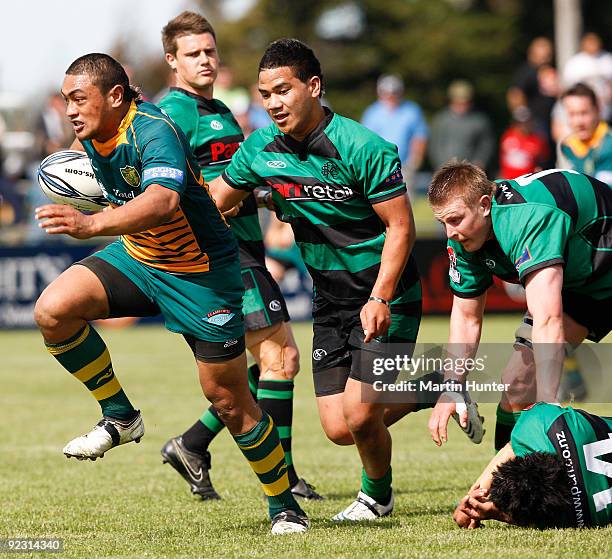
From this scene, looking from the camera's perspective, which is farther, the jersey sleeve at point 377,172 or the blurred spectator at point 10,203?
the blurred spectator at point 10,203

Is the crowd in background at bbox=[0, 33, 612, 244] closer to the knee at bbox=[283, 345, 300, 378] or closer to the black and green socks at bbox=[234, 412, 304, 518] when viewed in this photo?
the knee at bbox=[283, 345, 300, 378]

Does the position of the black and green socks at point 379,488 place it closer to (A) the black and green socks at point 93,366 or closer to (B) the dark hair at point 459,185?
(A) the black and green socks at point 93,366

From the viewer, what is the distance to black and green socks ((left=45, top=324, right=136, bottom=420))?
6047 millimetres

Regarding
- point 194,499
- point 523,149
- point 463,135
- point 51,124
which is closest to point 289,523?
point 194,499

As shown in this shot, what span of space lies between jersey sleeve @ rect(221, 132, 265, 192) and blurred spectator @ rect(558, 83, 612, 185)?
4.77m

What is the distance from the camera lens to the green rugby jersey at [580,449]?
17.7 ft

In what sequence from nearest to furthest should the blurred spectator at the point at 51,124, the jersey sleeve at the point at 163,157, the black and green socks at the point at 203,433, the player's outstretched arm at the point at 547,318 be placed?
the player's outstretched arm at the point at 547,318 → the jersey sleeve at the point at 163,157 → the black and green socks at the point at 203,433 → the blurred spectator at the point at 51,124

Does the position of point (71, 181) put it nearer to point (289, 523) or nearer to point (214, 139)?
point (214, 139)

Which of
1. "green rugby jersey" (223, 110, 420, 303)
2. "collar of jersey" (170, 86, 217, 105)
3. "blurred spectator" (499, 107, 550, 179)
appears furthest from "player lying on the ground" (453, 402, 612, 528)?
"blurred spectator" (499, 107, 550, 179)

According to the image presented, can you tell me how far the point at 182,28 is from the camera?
7.34 meters

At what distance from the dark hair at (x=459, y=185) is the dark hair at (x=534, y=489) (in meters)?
1.24

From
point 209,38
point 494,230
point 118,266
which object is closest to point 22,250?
point 209,38

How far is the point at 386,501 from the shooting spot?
6418 mm

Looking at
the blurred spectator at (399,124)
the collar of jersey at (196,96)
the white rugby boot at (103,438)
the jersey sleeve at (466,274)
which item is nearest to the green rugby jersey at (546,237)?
the jersey sleeve at (466,274)
